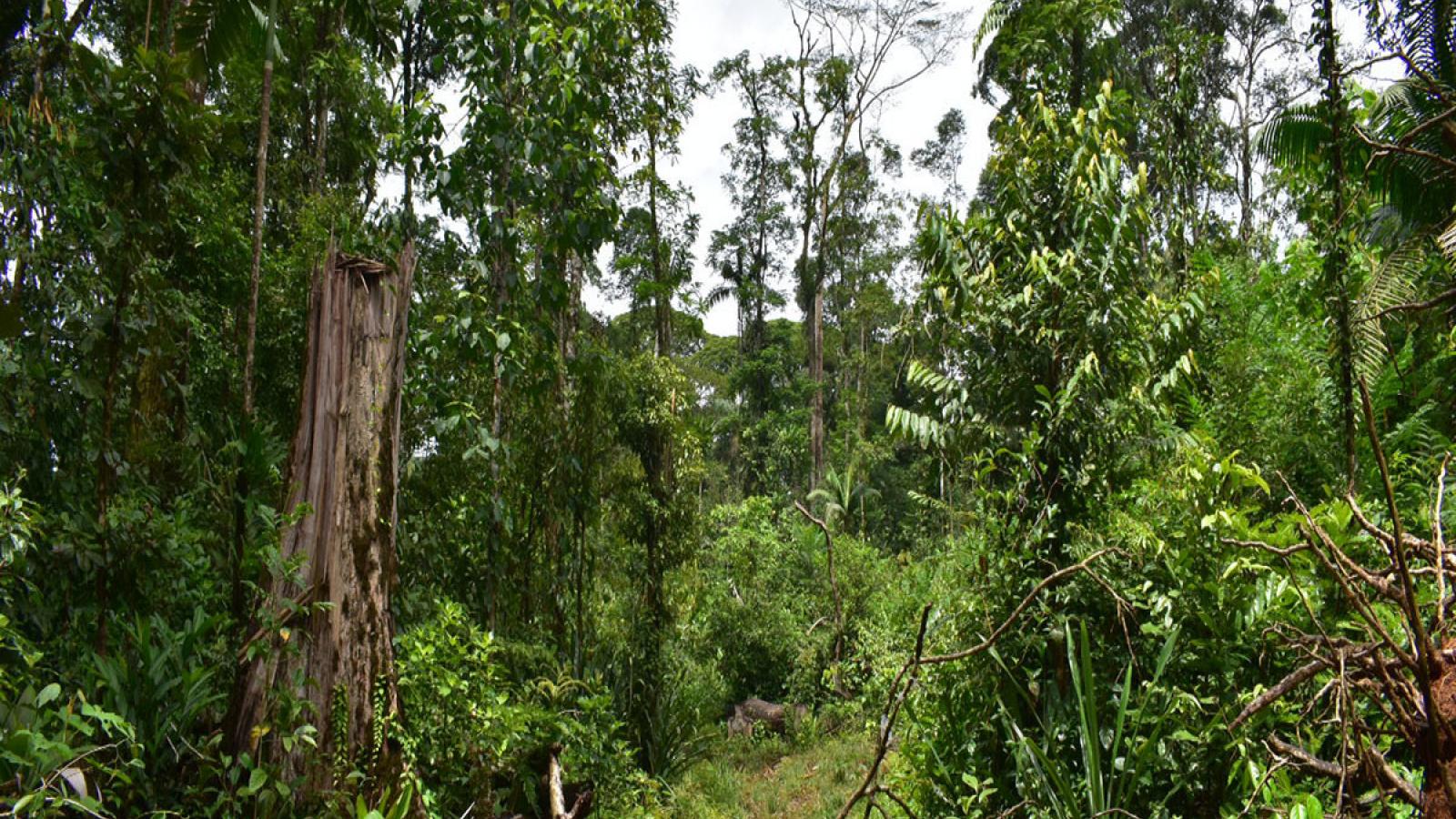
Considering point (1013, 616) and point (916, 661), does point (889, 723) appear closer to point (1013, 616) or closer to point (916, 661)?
point (916, 661)

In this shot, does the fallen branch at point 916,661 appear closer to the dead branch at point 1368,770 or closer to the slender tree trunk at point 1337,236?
the dead branch at point 1368,770

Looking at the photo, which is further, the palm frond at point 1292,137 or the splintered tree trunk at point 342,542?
the palm frond at point 1292,137

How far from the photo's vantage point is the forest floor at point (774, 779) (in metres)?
6.47

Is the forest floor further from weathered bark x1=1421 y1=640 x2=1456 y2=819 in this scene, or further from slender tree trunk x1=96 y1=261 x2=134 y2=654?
weathered bark x1=1421 y1=640 x2=1456 y2=819

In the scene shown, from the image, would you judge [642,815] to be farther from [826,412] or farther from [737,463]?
[826,412]

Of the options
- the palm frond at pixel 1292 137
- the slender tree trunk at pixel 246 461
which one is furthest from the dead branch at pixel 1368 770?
the palm frond at pixel 1292 137

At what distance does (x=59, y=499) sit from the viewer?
10.9 feet

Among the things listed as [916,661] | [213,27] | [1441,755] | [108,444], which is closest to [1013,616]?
[916,661]

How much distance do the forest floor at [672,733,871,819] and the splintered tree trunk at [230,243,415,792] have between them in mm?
3381

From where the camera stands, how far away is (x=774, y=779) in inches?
309

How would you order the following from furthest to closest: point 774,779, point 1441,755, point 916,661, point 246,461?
point 774,779
point 246,461
point 916,661
point 1441,755

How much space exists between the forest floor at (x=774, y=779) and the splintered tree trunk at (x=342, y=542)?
133 inches

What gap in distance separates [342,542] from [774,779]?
5771 millimetres

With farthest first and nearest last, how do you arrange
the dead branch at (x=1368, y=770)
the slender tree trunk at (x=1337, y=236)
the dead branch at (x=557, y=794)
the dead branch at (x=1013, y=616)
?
the slender tree trunk at (x=1337, y=236) < the dead branch at (x=557, y=794) < the dead branch at (x=1013, y=616) < the dead branch at (x=1368, y=770)
